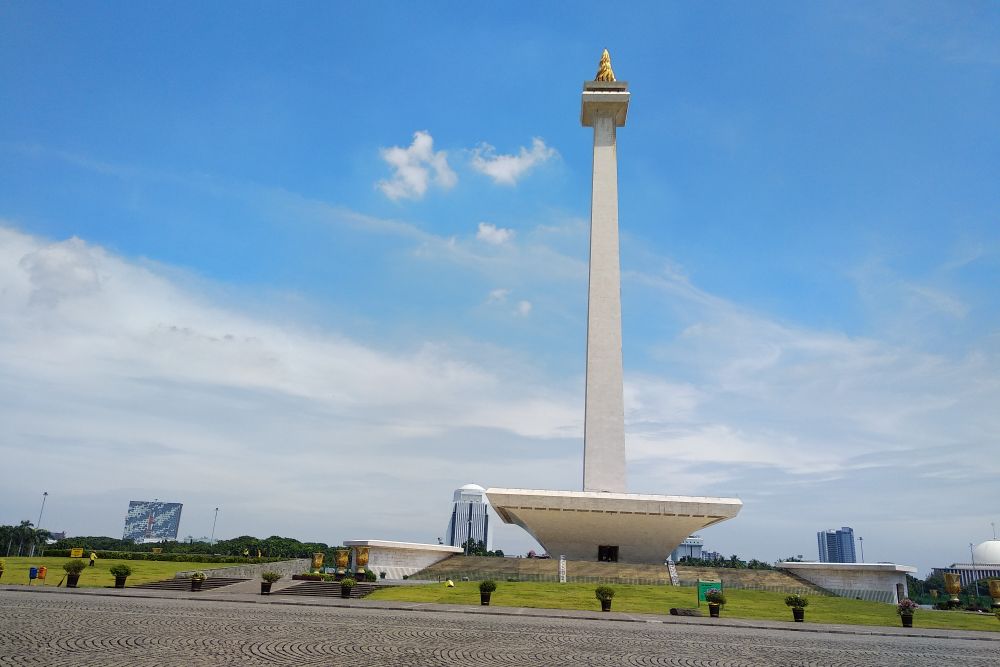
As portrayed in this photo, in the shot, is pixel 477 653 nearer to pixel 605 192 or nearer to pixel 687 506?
pixel 687 506

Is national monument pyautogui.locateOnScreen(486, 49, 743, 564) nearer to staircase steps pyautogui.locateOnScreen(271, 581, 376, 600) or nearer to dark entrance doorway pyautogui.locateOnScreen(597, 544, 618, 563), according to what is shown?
dark entrance doorway pyautogui.locateOnScreen(597, 544, 618, 563)

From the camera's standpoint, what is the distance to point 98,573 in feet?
87.0

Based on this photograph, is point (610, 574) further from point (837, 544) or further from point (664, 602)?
point (837, 544)

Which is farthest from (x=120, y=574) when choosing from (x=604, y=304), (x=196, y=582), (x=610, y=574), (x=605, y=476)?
(x=604, y=304)

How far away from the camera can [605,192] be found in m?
44.7

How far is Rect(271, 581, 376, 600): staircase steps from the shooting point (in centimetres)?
2216

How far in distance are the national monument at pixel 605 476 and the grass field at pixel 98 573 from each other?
15770 millimetres

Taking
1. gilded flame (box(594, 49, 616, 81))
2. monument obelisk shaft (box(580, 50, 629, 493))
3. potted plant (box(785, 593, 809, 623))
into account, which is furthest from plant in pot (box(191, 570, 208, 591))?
gilded flame (box(594, 49, 616, 81))

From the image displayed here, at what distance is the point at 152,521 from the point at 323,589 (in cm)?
16481

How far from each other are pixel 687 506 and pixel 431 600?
19.8m

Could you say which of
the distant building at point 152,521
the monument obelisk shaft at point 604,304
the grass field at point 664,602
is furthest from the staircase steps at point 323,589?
the distant building at point 152,521

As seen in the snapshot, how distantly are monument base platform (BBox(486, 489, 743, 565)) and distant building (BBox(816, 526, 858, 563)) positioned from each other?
566ft

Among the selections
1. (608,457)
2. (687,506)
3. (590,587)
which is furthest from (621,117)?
(590,587)

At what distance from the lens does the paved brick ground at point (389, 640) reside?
29.1 feet
